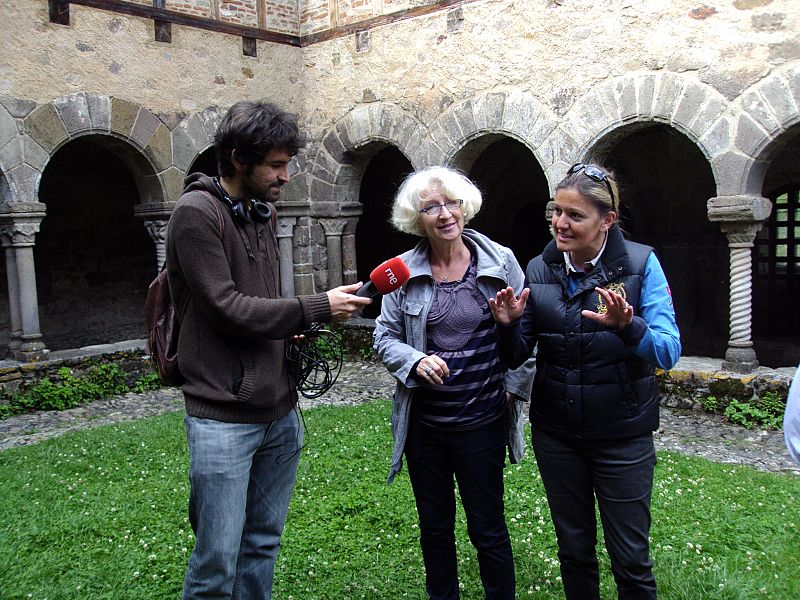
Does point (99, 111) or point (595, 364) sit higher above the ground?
point (99, 111)

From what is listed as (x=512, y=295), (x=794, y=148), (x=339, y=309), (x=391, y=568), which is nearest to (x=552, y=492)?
(x=512, y=295)

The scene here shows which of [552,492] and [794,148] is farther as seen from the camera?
[794,148]

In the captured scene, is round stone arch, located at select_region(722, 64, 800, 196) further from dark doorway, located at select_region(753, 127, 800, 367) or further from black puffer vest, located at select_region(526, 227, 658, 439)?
black puffer vest, located at select_region(526, 227, 658, 439)

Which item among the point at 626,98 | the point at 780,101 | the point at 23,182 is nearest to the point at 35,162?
the point at 23,182

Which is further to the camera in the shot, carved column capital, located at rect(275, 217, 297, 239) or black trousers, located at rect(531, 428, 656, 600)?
carved column capital, located at rect(275, 217, 297, 239)

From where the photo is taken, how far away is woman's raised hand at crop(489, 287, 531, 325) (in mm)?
2465

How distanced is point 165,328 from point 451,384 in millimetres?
974

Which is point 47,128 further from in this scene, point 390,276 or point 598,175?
point 598,175

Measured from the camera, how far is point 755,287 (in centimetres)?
1013

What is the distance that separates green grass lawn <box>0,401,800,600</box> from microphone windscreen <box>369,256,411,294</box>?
1396mm

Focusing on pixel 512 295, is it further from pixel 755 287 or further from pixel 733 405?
pixel 755 287

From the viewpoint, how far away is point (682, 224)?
10055mm

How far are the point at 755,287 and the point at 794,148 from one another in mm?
1881

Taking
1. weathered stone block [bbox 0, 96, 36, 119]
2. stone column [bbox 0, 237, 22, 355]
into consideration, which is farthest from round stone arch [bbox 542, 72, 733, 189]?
stone column [bbox 0, 237, 22, 355]
